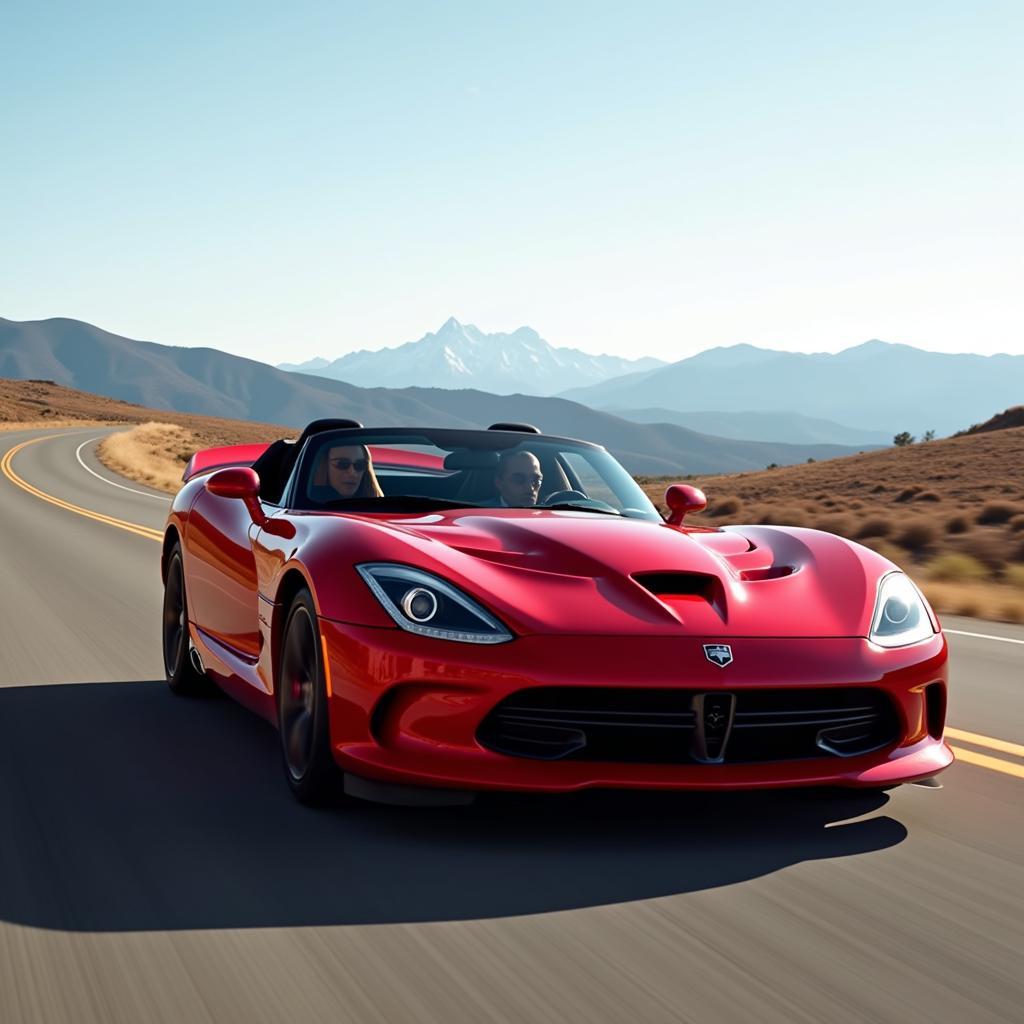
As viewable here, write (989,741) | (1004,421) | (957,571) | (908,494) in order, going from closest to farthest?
(989,741) < (957,571) < (908,494) < (1004,421)

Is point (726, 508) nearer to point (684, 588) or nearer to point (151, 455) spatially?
point (684, 588)

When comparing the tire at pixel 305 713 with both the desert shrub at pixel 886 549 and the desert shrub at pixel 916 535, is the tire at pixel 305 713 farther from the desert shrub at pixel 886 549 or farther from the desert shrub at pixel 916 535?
the desert shrub at pixel 916 535

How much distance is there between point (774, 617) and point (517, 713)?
0.82 m

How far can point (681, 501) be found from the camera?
17.9 feet

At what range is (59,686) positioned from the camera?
21.6 feet

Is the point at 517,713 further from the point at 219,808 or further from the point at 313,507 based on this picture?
the point at 313,507

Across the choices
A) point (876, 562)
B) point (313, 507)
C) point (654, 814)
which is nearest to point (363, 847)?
point (654, 814)

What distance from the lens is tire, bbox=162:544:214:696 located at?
249 inches

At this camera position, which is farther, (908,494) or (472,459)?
(908,494)

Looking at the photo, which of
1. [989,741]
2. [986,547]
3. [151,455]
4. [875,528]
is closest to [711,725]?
[989,741]

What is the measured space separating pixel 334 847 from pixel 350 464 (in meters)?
1.90

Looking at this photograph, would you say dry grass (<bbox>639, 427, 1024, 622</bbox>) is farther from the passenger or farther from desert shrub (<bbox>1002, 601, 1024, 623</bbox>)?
the passenger

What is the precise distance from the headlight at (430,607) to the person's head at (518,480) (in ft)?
4.65

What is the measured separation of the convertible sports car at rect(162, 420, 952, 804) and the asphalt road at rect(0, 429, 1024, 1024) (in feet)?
0.70
